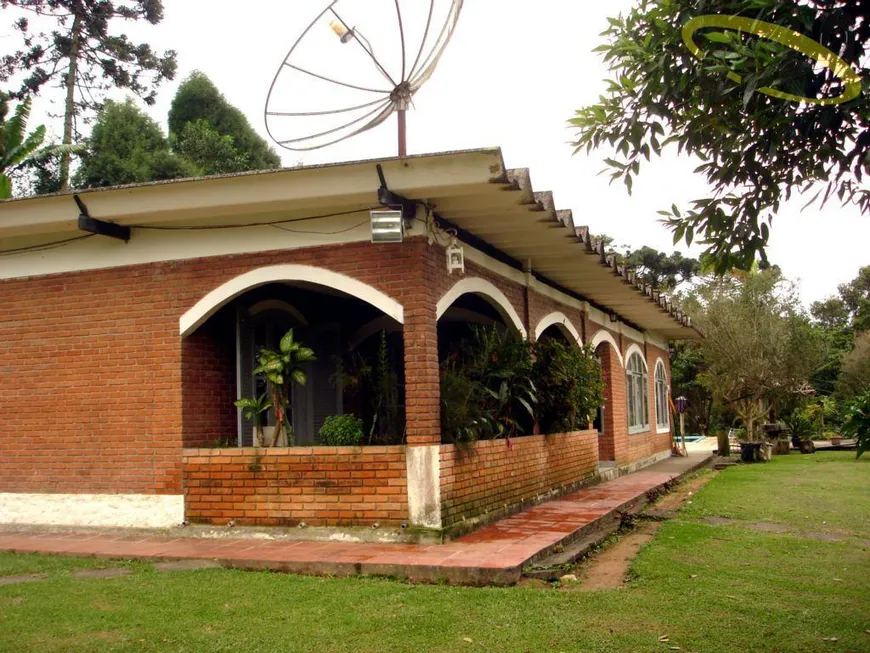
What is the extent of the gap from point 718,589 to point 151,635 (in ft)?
12.1

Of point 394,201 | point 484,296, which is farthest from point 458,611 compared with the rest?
point 484,296

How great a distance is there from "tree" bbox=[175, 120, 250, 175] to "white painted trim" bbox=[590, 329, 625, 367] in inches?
673

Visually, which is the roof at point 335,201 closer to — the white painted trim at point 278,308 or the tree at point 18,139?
the white painted trim at point 278,308

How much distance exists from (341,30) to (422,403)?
3753mm

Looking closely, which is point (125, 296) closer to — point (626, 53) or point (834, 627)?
point (626, 53)

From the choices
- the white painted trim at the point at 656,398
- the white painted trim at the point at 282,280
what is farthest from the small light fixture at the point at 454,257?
the white painted trim at the point at 656,398

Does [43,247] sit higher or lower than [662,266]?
lower

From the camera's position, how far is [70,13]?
24.2m

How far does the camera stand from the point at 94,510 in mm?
8391

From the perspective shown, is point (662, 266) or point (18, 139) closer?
point (18, 139)

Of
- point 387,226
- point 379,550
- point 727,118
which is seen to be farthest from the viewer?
point 387,226

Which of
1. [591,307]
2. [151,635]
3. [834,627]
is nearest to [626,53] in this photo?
[834,627]

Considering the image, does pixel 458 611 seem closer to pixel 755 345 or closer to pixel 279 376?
pixel 279 376

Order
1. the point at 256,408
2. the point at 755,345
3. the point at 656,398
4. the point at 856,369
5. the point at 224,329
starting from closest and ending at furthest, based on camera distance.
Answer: the point at 256,408 < the point at 224,329 < the point at 656,398 < the point at 755,345 < the point at 856,369
